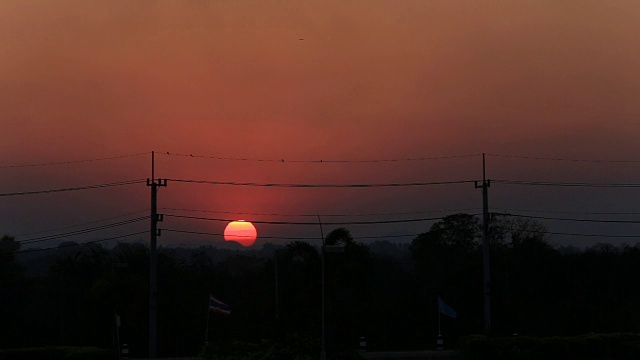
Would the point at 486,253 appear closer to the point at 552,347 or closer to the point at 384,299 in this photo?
the point at 552,347

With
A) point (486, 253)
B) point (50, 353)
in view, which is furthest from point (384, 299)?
point (50, 353)

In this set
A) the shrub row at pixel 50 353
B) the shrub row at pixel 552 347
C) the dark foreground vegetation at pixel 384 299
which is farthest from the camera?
the dark foreground vegetation at pixel 384 299

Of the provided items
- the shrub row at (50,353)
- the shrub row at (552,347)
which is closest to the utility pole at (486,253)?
the shrub row at (552,347)

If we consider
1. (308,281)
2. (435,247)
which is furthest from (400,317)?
(308,281)

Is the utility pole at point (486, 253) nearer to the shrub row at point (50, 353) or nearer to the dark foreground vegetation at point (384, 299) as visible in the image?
the dark foreground vegetation at point (384, 299)

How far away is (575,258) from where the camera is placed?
83.3 metres

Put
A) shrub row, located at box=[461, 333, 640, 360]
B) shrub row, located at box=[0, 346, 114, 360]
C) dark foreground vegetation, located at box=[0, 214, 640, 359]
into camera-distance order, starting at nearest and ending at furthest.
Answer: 1. shrub row, located at box=[0, 346, 114, 360]
2. shrub row, located at box=[461, 333, 640, 360]
3. dark foreground vegetation, located at box=[0, 214, 640, 359]

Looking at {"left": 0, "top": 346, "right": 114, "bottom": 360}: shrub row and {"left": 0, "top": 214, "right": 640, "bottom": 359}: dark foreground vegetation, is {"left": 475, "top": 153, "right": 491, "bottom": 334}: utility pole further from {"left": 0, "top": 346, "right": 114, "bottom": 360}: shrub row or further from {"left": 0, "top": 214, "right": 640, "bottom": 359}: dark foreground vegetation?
{"left": 0, "top": 346, "right": 114, "bottom": 360}: shrub row

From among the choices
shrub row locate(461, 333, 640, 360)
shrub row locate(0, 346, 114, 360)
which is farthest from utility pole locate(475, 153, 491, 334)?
shrub row locate(0, 346, 114, 360)

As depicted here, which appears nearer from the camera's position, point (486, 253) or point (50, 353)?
point (50, 353)

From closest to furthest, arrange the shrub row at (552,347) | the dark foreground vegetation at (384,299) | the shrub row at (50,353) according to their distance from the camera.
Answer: the shrub row at (50,353) → the shrub row at (552,347) → the dark foreground vegetation at (384,299)

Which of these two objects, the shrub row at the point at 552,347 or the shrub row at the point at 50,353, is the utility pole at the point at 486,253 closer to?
the shrub row at the point at 552,347

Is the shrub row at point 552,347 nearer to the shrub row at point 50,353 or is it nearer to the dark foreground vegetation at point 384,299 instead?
the dark foreground vegetation at point 384,299

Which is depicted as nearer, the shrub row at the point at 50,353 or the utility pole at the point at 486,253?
the shrub row at the point at 50,353
